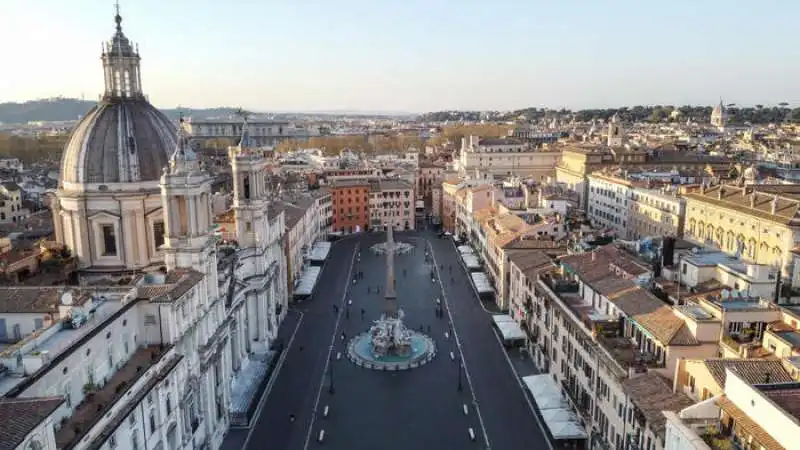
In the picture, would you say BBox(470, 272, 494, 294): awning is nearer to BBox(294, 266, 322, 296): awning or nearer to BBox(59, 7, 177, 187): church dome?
BBox(294, 266, 322, 296): awning

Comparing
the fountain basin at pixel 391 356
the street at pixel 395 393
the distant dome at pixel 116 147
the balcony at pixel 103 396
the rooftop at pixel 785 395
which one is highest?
the distant dome at pixel 116 147

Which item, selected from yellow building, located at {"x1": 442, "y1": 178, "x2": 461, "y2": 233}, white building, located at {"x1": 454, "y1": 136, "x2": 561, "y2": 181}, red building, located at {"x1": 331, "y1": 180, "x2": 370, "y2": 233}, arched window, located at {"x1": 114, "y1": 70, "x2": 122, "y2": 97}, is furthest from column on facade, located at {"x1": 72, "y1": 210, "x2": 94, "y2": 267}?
white building, located at {"x1": 454, "y1": 136, "x2": 561, "y2": 181}

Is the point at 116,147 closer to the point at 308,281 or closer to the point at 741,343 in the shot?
the point at 308,281

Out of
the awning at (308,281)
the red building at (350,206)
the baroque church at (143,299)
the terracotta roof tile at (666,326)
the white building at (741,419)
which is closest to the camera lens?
the white building at (741,419)

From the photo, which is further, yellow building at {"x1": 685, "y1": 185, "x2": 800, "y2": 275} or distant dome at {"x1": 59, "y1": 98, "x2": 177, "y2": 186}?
yellow building at {"x1": 685, "y1": 185, "x2": 800, "y2": 275}

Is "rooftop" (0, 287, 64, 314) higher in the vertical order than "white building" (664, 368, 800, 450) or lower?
higher

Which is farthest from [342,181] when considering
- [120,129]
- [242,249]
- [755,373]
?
[755,373]

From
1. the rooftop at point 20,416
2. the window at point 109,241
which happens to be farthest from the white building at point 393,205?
the rooftop at point 20,416

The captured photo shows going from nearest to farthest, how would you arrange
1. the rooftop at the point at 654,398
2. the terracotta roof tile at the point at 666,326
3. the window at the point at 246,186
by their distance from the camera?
the rooftop at the point at 654,398
the terracotta roof tile at the point at 666,326
the window at the point at 246,186

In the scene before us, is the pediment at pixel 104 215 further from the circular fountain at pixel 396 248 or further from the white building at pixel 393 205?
the white building at pixel 393 205
